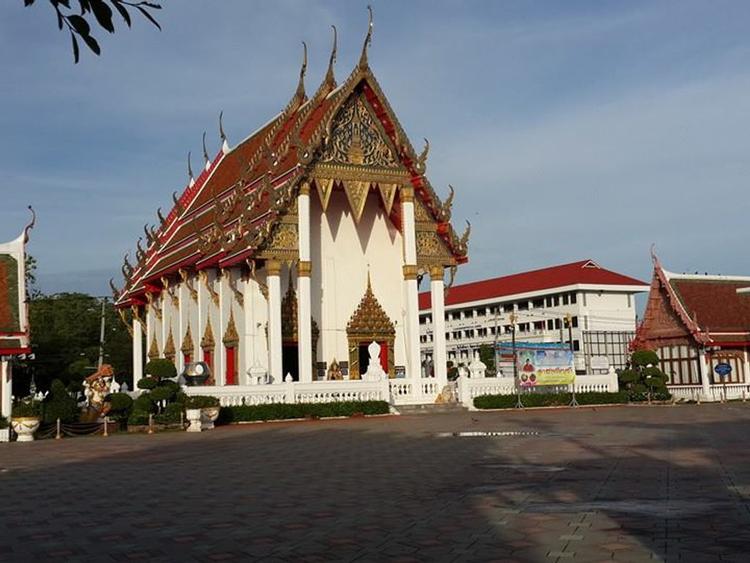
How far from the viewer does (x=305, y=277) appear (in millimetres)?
25797

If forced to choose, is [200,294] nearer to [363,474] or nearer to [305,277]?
[305,277]

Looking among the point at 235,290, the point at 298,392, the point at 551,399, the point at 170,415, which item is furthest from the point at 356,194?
the point at 170,415

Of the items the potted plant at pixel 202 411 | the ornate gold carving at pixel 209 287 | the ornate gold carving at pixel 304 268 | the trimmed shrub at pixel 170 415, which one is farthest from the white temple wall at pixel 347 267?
the trimmed shrub at pixel 170 415

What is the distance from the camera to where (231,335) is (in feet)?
92.4

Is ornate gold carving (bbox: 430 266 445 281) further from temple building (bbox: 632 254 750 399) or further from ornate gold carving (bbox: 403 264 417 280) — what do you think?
temple building (bbox: 632 254 750 399)

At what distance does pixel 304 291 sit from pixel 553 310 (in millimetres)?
45512

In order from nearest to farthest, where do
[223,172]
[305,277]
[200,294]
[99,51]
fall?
[99,51]
[305,277]
[200,294]
[223,172]

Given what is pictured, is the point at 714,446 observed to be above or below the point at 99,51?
below

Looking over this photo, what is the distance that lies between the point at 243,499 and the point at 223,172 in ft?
92.2

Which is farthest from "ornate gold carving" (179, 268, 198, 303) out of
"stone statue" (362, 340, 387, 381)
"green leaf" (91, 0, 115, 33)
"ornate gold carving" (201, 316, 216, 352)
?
"green leaf" (91, 0, 115, 33)

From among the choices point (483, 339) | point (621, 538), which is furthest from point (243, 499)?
point (483, 339)

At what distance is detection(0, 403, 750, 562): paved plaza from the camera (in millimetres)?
6191

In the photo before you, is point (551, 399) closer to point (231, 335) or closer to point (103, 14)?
point (231, 335)

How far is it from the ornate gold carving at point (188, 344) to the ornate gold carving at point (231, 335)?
143 inches
